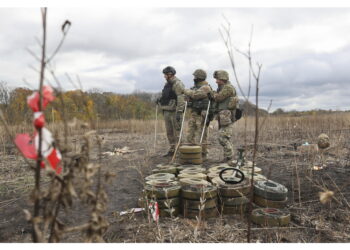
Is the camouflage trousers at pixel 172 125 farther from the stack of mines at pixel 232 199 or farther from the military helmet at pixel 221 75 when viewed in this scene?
the stack of mines at pixel 232 199

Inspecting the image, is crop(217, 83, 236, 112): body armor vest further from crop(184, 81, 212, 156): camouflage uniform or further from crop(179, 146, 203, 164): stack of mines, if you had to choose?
crop(179, 146, 203, 164): stack of mines

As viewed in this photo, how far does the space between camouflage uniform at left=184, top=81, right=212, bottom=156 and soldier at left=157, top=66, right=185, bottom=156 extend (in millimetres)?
283

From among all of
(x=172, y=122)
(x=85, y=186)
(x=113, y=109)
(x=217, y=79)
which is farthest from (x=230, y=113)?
(x=113, y=109)

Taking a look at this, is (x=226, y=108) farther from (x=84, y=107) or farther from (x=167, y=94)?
(x=84, y=107)

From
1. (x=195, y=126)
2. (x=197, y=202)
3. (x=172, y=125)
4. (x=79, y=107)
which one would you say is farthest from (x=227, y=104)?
(x=79, y=107)

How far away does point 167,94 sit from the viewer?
7.61m

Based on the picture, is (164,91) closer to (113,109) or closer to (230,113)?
(230,113)

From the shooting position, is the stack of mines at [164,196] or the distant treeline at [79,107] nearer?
the distant treeline at [79,107]

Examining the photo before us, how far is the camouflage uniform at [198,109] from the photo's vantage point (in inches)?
280

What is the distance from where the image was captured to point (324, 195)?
4.77ft

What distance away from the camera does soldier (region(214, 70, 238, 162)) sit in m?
6.49

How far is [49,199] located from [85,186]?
0.62 feet

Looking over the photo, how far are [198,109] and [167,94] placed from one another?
2.95ft

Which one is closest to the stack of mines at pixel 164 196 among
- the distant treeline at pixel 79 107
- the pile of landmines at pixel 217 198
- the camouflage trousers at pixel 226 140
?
the pile of landmines at pixel 217 198
